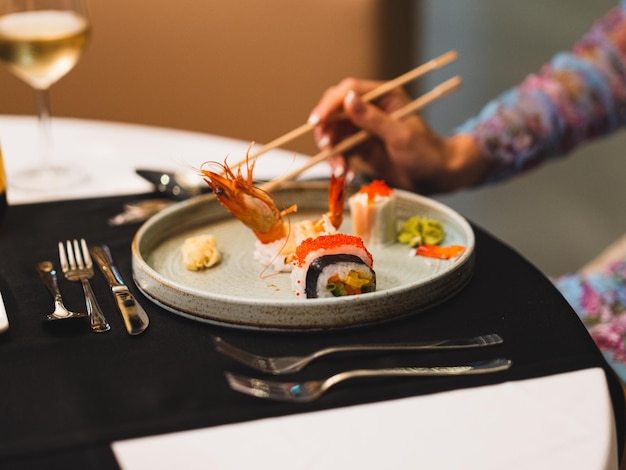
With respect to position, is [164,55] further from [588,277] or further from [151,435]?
[151,435]

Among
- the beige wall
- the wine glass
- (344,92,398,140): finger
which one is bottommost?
the beige wall

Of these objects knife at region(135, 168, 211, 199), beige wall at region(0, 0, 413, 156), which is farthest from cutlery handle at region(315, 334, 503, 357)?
beige wall at region(0, 0, 413, 156)

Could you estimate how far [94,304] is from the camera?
2.82 feet

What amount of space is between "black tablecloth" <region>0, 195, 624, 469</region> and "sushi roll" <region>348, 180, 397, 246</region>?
0.12m

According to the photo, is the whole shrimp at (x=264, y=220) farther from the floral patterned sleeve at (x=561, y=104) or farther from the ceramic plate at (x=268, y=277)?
the floral patterned sleeve at (x=561, y=104)

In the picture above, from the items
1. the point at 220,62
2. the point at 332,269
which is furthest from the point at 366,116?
the point at 220,62

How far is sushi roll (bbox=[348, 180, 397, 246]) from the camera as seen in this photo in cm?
100

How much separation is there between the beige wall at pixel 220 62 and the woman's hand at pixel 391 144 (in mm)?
1496

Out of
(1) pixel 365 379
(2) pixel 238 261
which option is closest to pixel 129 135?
(2) pixel 238 261

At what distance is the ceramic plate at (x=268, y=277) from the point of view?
783 millimetres

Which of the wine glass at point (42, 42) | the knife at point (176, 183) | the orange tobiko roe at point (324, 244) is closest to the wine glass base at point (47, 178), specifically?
the wine glass at point (42, 42)

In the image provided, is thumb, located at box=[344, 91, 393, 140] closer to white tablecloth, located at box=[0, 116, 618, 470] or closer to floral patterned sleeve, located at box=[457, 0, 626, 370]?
floral patterned sleeve, located at box=[457, 0, 626, 370]

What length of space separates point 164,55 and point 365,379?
2.25 m

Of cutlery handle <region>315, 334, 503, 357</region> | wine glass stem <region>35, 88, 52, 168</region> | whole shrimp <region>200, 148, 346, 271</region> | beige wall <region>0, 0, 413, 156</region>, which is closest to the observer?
cutlery handle <region>315, 334, 503, 357</region>
